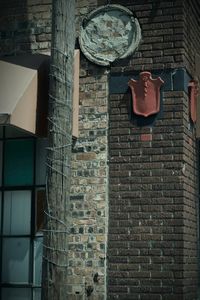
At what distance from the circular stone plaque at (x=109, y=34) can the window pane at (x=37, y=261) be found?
8.35 feet

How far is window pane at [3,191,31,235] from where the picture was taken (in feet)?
27.5

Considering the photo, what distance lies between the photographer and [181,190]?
7500mm

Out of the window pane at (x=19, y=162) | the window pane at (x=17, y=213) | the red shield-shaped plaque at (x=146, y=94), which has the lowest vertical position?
the window pane at (x=17, y=213)

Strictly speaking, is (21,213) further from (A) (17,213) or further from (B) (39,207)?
(B) (39,207)

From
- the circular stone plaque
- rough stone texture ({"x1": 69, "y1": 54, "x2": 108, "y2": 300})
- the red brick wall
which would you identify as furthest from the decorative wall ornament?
rough stone texture ({"x1": 69, "y1": 54, "x2": 108, "y2": 300})

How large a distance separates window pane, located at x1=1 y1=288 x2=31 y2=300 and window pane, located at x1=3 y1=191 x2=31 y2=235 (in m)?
0.77

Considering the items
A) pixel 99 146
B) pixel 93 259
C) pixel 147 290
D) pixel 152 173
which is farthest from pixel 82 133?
pixel 147 290

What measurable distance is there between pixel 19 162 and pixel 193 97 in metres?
2.57

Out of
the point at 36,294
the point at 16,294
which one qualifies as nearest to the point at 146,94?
the point at 36,294

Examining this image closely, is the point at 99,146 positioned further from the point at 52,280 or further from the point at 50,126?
the point at 52,280

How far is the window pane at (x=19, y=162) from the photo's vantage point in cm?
846

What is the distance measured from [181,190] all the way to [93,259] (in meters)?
1.40

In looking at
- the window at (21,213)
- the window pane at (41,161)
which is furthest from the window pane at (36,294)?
the window pane at (41,161)

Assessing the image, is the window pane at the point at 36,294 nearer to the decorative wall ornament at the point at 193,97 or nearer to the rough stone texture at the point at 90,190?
the rough stone texture at the point at 90,190
